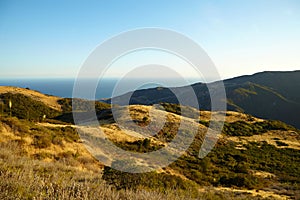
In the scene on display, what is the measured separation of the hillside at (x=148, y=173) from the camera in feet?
17.4

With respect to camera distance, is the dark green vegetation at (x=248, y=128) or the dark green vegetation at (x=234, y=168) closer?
the dark green vegetation at (x=234, y=168)

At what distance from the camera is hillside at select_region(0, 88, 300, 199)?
17.4 ft

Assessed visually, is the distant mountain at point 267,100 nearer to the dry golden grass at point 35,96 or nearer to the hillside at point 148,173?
the dry golden grass at point 35,96

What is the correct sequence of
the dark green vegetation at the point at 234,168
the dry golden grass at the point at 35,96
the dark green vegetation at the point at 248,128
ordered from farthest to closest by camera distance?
the dry golden grass at the point at 35,96 < the dark green vegetation at the point at 248,128 < the dark green vegetation at the point at 234,168

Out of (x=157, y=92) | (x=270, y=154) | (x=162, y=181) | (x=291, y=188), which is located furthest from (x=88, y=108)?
(x=157, y=92)

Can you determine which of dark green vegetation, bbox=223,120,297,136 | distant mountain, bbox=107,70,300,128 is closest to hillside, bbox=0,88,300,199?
dark green vegetation, bbox=223,120,297,136

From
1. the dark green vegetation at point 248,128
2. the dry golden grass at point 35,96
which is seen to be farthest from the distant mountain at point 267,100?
the dark green vegetation at point 248,128

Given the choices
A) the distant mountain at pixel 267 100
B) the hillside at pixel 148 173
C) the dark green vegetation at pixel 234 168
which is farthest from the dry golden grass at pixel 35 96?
the distant mountain at pixel 267 100

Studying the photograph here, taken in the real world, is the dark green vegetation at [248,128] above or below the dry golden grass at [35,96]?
A: below

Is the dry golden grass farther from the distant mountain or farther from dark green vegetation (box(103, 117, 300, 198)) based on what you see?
the distant mountain

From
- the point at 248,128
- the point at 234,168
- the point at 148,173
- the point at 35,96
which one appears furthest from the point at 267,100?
the point at 148,173

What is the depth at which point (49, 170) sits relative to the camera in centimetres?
737

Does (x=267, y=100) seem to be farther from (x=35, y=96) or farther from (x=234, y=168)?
(x=234, y=168)

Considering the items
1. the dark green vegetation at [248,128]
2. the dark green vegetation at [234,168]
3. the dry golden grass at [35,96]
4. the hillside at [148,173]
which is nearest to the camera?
the hillside at [148,173]
